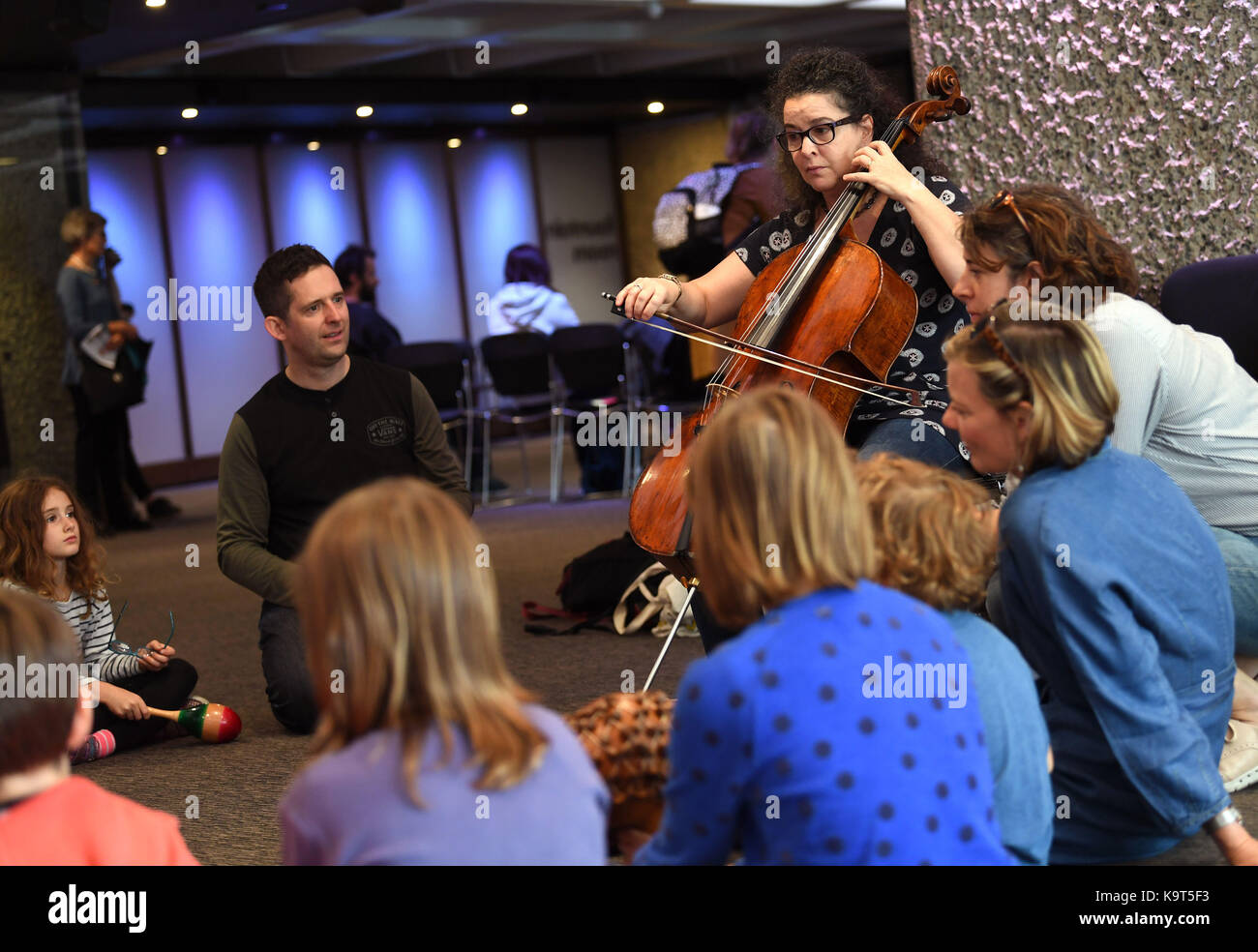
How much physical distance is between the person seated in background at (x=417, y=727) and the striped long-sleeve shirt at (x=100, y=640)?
1.90 m

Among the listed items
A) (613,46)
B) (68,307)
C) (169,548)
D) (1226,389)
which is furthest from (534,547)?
(613,46)

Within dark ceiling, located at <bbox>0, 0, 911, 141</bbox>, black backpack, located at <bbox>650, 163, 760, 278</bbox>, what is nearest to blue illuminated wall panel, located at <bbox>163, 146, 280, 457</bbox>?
dark ceiling, located at <bbox>0, 0, 911, 141</bbox>

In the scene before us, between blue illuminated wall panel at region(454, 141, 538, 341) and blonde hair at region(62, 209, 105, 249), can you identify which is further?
blue illuminated wall panel at region(454, 141, 538, 341)

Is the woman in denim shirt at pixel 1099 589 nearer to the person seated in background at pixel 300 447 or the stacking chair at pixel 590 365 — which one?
the person seated in background at pixel 300 447

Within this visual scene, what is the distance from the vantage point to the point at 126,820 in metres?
1.25

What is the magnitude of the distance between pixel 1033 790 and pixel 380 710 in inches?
30.5

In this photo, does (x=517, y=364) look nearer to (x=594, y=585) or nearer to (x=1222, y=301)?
(x=594, y=585)

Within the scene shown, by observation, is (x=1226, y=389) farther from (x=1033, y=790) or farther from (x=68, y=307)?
(x=68, y=307)

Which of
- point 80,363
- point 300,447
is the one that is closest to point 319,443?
point 300,447

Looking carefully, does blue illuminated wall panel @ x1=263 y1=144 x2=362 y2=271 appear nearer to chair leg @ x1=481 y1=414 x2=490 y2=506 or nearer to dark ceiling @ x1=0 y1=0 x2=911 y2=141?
dark ceiling @ x1=0 y1=0 x2=911 y2=141

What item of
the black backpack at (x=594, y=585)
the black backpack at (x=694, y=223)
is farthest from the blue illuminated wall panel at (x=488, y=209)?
the black backpack at (x=594, y=585)

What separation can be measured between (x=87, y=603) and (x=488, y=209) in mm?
7890

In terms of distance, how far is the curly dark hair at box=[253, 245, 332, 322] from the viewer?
2818mm

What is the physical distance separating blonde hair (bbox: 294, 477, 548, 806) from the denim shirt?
2.76 feet
